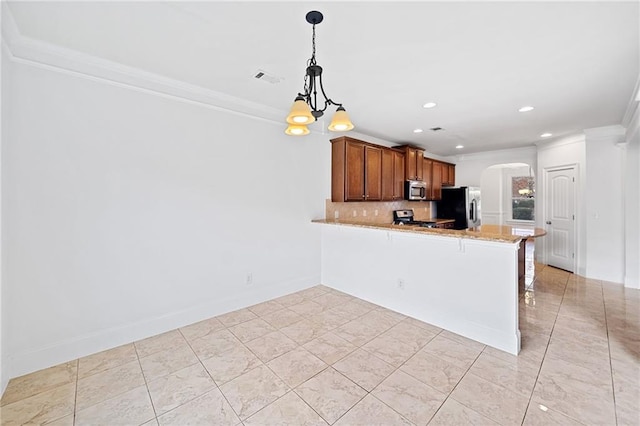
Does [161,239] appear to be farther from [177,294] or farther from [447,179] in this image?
[447,179]

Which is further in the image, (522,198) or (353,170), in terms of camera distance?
(522,198)

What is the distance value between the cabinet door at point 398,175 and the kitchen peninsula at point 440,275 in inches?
73.5

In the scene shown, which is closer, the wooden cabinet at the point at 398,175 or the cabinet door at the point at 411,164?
the wooden cabinet at the point at 398,175

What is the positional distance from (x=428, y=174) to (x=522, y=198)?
198 inches

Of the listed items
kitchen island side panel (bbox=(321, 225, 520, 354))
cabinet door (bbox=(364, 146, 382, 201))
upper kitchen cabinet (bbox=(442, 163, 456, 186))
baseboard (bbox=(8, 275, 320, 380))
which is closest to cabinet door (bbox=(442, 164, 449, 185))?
upper kitchen cabinet (bbox=(442, 163, 456, 186))

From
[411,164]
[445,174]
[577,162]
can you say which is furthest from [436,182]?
[577,162]

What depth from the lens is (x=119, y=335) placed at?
2572 millimetres

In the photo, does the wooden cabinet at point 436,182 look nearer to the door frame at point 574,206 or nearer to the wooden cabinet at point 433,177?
the wooden cabinet at point 433,177

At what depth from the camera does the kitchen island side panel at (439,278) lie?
2.48 metres

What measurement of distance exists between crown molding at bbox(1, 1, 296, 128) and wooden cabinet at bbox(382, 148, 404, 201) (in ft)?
8.83

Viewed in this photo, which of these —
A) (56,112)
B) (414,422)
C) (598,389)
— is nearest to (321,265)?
(414,422)

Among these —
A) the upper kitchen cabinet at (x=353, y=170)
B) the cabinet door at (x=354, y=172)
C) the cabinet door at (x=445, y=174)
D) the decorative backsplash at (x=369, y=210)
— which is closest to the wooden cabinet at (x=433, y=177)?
the cabinet door at (x=445, y=174)

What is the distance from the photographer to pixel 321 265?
14.2ft

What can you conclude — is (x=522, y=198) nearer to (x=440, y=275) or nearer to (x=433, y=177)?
(x=433, y=177)
